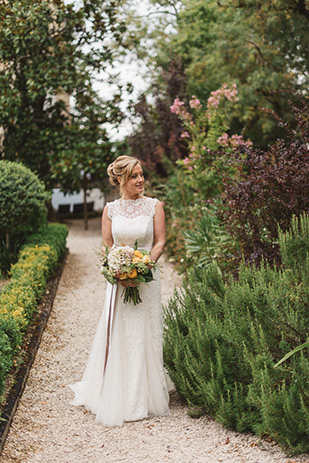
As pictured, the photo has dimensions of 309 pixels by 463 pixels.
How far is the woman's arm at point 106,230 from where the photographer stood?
4.36 m

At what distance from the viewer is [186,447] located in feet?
11.8

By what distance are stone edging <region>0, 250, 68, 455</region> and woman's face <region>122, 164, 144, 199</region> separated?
1.87 metres

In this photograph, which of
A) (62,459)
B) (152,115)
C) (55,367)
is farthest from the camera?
(152,115)

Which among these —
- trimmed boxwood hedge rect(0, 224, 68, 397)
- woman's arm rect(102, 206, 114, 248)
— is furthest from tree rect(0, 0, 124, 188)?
woman's arm rect(102, 206, 114, 248)

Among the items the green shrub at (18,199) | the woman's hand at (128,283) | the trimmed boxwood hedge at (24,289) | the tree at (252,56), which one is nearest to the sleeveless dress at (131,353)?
the woman's hand at (128,283)

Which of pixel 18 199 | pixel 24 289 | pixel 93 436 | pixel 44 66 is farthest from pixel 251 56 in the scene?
pixel 93 436

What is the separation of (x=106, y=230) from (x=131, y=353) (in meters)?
1.03

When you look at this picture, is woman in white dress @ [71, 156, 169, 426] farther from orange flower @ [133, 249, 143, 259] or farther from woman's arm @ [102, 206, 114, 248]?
orange flower @ [133, 249, 143, 259]

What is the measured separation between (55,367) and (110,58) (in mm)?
8074

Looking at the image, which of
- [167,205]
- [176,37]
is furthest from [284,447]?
[176,37]

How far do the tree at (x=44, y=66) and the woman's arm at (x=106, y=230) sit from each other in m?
7.01

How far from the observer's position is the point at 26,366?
4840 millimetres

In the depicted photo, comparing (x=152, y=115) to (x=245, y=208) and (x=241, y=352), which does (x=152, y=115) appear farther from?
(x=241, y=352)

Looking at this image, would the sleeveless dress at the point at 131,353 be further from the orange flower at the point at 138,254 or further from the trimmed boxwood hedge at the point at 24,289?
the trimmed boxwood hedge at the point at 24,289
